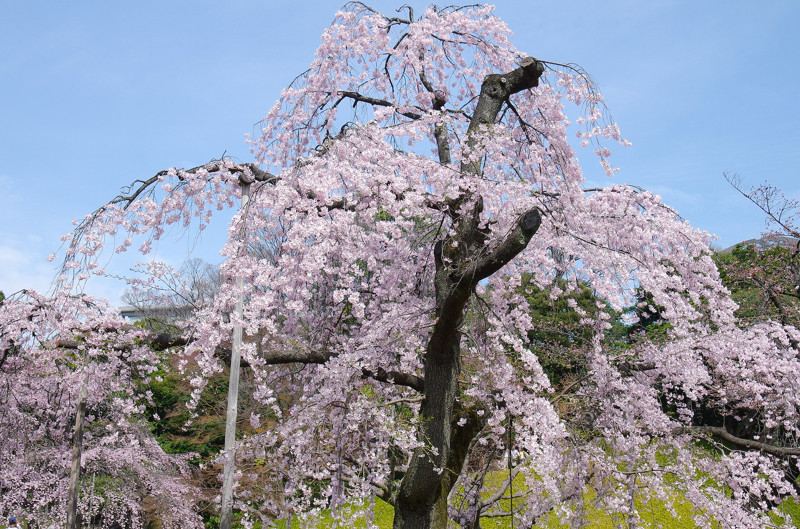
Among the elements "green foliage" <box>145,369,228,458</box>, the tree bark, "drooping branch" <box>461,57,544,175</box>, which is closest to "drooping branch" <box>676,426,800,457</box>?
"drooping branch" <box>461,57,544,175</box>

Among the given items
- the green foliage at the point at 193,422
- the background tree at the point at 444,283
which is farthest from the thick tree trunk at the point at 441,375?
the green foliage at the point at 193,422

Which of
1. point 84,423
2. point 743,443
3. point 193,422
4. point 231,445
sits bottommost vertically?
point 743,443

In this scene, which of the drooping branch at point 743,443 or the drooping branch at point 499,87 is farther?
the drooping branch at point 743,443

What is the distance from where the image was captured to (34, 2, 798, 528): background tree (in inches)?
218

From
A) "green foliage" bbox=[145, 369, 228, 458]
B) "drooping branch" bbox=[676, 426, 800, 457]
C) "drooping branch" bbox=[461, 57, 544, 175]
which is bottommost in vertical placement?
"drooping branch" bbox=[676, 426, 800, 457]

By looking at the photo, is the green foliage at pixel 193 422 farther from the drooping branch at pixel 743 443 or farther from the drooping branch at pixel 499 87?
the drooping branch at pixel 499 87

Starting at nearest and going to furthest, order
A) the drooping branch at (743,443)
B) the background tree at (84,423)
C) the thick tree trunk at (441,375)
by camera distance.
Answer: the thick tree trunk at (441,375) → the background tree at (84,423) → the drooping branch at (743,443)

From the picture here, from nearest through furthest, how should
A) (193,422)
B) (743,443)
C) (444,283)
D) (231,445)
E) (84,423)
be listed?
(444,283)
(743,443)
(231,445)
(84,423)
(193,422)

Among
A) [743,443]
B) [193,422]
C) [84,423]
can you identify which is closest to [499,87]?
[743,443]

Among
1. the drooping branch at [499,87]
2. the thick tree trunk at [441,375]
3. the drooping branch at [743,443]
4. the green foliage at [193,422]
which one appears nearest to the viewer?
the thick tree trunk at [441,375]

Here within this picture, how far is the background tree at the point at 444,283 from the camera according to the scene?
18.1ft

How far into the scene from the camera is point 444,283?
224 inches

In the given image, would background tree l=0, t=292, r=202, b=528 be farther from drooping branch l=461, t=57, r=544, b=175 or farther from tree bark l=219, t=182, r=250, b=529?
drooping branch l=461, t=57, r=544, b=175

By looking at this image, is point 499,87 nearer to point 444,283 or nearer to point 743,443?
point 444,283
